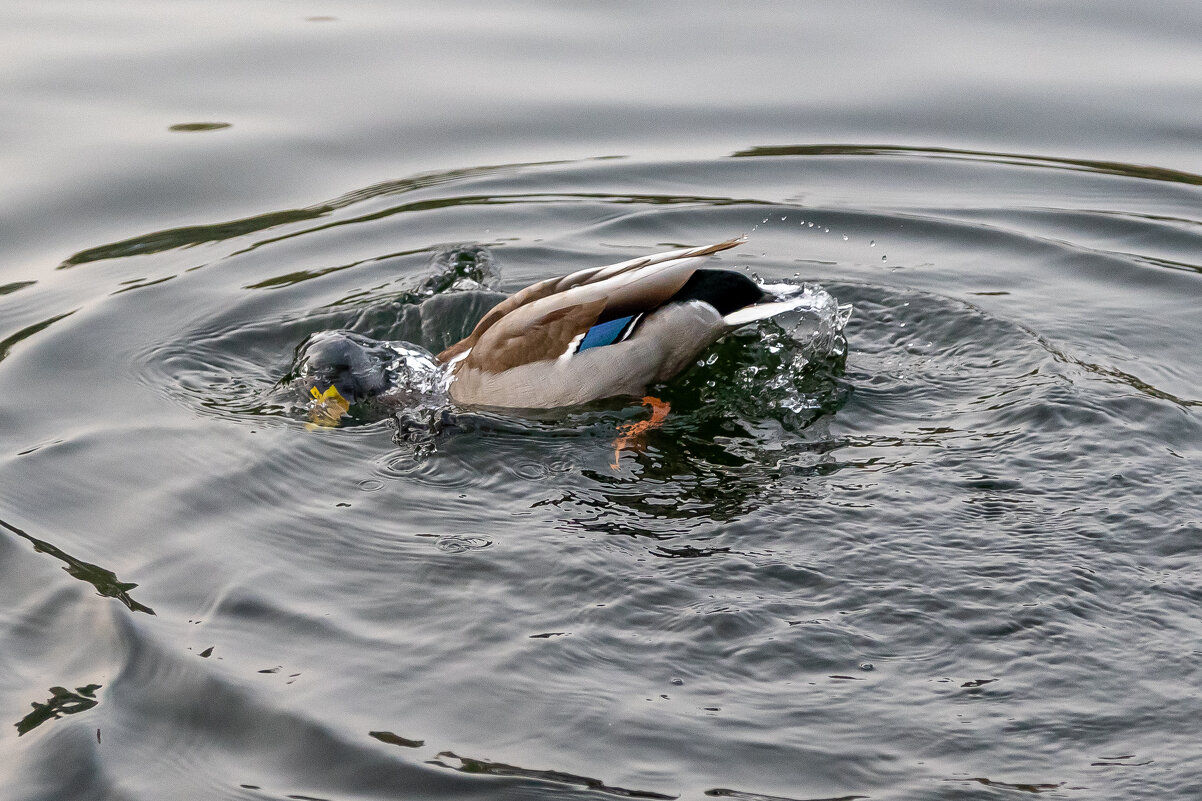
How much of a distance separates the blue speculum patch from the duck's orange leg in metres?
0.42

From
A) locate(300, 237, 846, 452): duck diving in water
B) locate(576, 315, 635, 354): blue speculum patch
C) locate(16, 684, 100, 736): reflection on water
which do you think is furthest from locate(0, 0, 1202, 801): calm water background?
locate(576, 315, 635, 354): blue speculum patch

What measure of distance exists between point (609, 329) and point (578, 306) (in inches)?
7.6

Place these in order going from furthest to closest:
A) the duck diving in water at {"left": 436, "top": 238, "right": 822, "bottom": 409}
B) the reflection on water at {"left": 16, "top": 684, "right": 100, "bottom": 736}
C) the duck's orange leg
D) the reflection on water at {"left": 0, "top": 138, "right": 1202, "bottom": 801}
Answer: the duck diving in water at {"left": 436, "top": 238, "right": 822, "bottom": 409}, the duck's orange leg, the reflection on water at {"left": 16, "top": 684, "right": 100, "bottom": 736}, the reflection on water at {"left": 0, "top": 138, "right": 1202, "bottom": 801}

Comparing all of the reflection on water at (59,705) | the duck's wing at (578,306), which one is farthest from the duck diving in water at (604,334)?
the reflection on water at (59,705)

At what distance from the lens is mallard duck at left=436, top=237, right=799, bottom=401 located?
6.50 metres

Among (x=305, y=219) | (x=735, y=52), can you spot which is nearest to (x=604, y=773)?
(x=305, y=219)

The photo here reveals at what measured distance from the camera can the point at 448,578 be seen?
5.15 m

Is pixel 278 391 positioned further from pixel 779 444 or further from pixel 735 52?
pixel 735 52

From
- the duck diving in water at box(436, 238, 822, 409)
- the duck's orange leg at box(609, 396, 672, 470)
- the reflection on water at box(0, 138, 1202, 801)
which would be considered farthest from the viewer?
the duck diving in water at box(436, 238, 822, 409)

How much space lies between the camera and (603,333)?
6.55m

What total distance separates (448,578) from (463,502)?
2.24 feet

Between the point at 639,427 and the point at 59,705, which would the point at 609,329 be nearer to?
the point at 639,427

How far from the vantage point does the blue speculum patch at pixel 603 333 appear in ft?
21.4

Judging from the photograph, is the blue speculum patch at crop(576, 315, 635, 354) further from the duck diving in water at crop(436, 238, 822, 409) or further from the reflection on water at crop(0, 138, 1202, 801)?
the reflection on water at crop(0, 138, 1202, 801)
